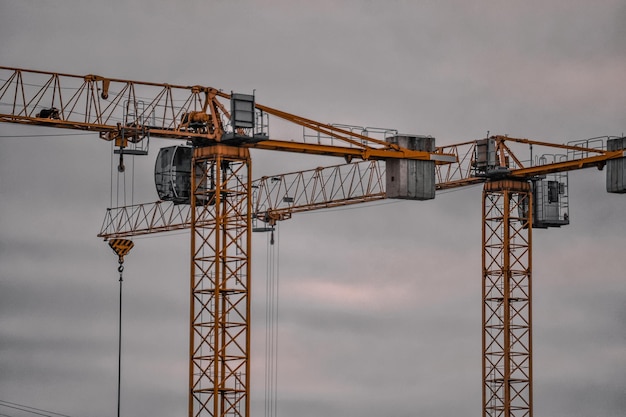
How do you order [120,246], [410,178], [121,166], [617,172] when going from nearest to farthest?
[121,166]
[410,178]
[120,246]
[617,172]

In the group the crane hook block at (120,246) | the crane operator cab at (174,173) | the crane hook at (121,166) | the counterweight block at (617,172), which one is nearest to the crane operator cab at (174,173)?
the crane operator cab at (174,173)

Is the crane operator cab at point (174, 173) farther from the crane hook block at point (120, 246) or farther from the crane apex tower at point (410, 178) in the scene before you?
the crane apex tower at point (410, 178)

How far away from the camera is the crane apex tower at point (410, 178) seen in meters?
123

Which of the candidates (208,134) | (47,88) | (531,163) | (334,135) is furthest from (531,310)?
(47,88)

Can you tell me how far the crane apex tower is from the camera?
12281cm

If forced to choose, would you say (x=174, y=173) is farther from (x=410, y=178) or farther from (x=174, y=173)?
(x=410, y=178)

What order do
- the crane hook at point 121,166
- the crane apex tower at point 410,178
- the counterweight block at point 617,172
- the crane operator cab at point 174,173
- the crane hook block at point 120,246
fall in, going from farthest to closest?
the counterweight block at point 617,172 → the crane hook block at point 120,246 → the crane operator cab at point 174,173 → the crane apex tower at point 410,178 → the crane hook at point 121,166

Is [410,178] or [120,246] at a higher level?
[410,178]

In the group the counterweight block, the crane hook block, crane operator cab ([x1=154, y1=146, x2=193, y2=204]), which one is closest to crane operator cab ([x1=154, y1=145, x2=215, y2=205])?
crane operator cab ([x1=154, y1=146, x2=193, y2=204])

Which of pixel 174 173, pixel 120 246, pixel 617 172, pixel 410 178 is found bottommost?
pixel 120 246

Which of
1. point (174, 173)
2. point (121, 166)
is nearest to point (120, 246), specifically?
point (174, 173)

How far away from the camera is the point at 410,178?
407ft

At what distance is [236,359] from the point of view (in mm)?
117250

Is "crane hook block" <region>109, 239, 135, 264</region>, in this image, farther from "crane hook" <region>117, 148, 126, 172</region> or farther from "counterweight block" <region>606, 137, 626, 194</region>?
"counterweight block" <region>606, 137, 626, 194</region>
